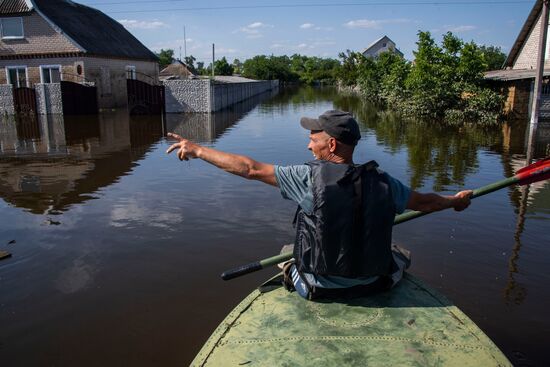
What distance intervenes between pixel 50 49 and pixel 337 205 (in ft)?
104

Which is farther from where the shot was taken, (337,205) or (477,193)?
(477,193)

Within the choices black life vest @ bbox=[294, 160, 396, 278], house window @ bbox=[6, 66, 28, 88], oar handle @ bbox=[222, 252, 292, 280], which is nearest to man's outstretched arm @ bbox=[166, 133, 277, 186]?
black life vest @ bbox=[294, 160, 396, 278]

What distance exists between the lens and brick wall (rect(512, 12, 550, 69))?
29109 millimetres

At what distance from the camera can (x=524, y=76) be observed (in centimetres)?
2136

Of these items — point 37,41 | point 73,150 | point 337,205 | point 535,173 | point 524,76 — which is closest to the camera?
point 337,205

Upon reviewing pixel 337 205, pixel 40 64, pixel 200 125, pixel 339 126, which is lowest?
pixel 200 125

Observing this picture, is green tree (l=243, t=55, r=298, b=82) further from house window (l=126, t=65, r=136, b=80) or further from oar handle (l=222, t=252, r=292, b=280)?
oar handle (l=222, t=252, r=292, b=280)

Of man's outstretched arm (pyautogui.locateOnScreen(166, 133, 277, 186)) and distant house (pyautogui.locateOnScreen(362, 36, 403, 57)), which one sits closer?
man's outstretched arm (pyautogui.locateOnScreen(166, 133, 277, 186))

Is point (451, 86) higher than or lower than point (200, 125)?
higher

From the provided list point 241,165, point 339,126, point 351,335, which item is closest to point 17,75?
point 241,165

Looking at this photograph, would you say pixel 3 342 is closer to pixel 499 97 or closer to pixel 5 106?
pixel 499 97

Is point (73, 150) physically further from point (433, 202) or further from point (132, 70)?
point (132, 70)

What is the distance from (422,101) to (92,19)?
82.7ft

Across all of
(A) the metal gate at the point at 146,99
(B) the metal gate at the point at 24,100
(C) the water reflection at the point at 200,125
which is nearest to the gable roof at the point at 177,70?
(A) the metal gate at the point at 146,99
